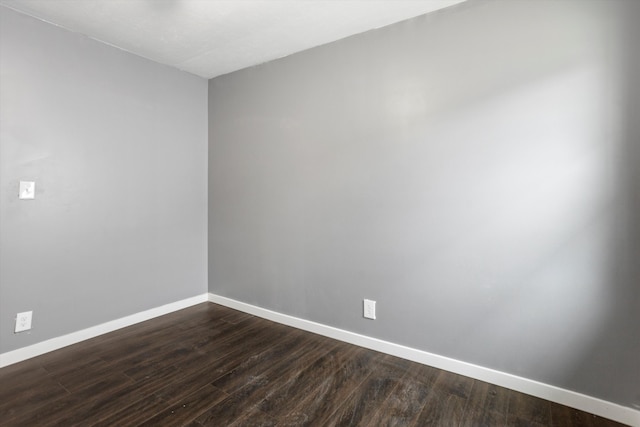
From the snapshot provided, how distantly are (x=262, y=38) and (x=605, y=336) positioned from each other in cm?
299

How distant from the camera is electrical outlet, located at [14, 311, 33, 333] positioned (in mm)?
2100

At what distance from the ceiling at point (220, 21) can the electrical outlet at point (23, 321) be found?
6.94 ft

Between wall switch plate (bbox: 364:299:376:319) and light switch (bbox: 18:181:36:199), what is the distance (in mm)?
2561

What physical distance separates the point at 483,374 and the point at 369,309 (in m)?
0.83

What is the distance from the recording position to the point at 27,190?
2139 millimetres

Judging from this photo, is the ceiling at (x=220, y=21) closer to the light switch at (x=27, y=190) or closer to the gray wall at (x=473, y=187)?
the gray wall at (x=473, y=187)

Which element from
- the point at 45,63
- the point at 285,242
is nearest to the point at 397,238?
the point at 285,242

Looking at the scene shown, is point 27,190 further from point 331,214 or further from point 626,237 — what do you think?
point 626,237

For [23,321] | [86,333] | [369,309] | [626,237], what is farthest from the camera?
[86,333]

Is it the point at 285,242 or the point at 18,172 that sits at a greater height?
the point at 18,172

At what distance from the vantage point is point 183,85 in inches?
123

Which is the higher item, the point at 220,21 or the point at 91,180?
the point at 220,21

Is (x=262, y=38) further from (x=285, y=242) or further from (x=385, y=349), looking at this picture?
Result: (x=385, y=349)

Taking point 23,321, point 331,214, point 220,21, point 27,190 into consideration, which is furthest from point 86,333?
point 220,21
